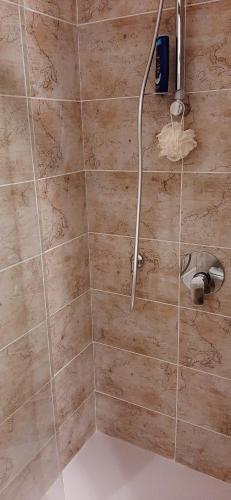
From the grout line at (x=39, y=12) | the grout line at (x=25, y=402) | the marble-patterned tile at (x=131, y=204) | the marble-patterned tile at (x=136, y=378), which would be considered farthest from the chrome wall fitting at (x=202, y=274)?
Answer: the grout line at (x=39, y=12)

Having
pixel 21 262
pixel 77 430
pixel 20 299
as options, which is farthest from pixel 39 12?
pixel 77 430

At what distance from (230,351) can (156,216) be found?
0.54m

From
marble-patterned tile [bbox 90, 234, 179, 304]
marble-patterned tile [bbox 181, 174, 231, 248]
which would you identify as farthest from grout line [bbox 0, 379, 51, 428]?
marble-patterned tile [bbox 181, 174, 231, 248]

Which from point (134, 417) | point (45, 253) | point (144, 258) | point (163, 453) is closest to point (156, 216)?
point (144, 258)

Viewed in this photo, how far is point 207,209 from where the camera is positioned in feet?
4.15

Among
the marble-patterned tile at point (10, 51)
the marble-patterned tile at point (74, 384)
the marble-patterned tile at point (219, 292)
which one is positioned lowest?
the marble-patterned tile at point (74, 384)

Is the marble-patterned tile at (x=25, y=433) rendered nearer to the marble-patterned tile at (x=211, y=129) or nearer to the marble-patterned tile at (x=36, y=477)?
the marble-patterned tile at (x=36, y=477)

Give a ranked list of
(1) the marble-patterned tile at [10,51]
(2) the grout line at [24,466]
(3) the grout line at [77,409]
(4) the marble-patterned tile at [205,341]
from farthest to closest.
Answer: (3) the grout line at [77,409] → (4) the marble-patterned tile at [205,341] → (2) the grout line at [24,466] → (1) the marble-patterned tile at [10,51]

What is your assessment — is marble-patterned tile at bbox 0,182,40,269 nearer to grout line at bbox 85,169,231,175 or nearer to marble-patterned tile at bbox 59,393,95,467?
grout line at bbox 85,169,231,175

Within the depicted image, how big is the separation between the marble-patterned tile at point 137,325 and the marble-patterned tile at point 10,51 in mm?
853

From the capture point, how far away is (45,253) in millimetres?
1327

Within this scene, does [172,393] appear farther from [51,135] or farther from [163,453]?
[51,135]

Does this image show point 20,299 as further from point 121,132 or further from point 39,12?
point 39,12

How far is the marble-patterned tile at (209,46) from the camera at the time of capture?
1.09 meters
